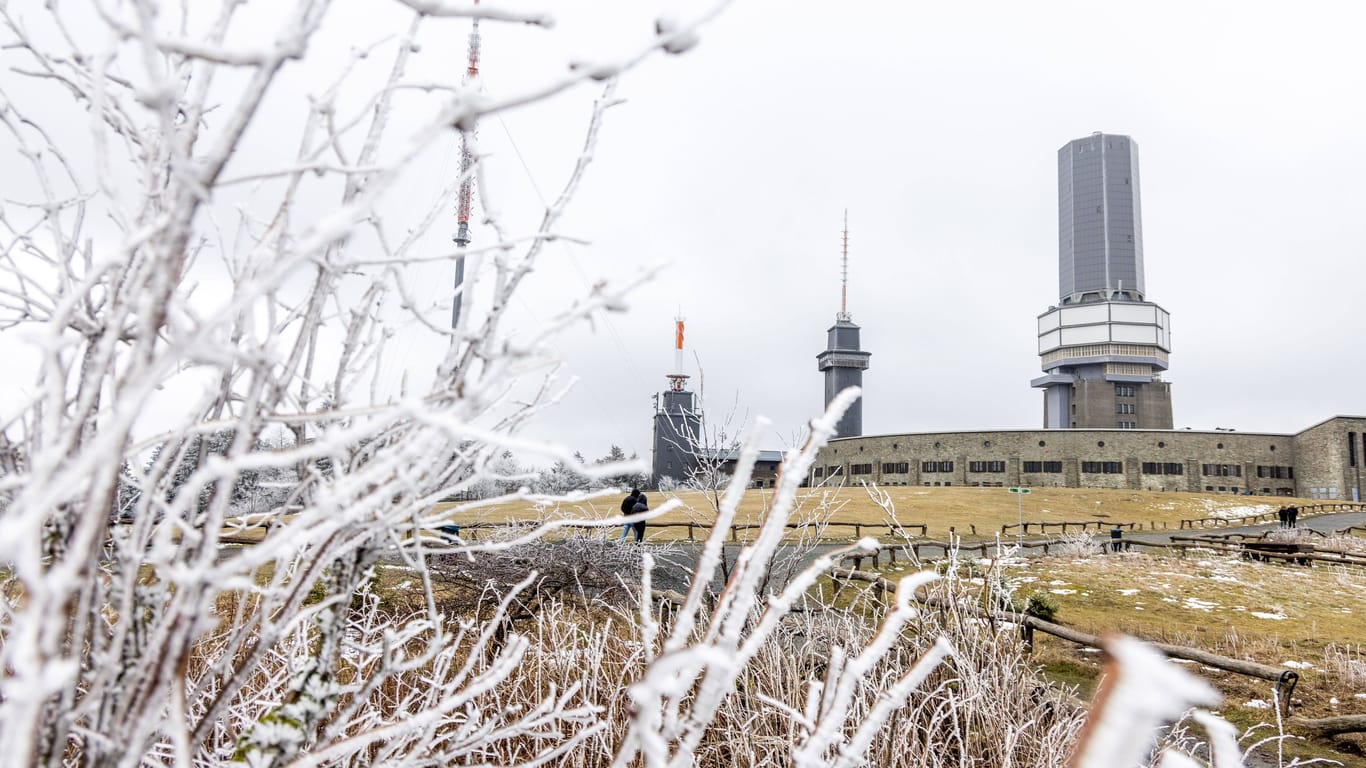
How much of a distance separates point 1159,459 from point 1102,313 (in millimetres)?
26126

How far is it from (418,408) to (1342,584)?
18.4 m

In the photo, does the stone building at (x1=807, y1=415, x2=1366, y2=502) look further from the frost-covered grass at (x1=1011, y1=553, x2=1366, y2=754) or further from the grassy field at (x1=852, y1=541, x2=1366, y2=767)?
the grassy field at (x1=852, y1=541, x2=1366, y2=767)

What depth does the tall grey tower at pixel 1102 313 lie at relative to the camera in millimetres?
73250

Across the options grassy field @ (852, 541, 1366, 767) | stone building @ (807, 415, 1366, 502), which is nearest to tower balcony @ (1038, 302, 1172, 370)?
stone building @ (807, 415, 1366, 502)

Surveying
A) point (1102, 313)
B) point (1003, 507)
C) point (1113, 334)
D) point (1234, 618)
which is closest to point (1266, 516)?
point (1003, 507)

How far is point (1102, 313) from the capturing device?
74.7 meters

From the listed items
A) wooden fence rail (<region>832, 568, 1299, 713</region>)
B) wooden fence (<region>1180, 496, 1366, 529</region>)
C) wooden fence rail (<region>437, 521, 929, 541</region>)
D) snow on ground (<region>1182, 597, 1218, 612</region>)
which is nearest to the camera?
wooden fence rail (<region>437, 521, 929, 541</region>)

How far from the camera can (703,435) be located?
9070 millimetres

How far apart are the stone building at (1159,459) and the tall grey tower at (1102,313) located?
17197 mm

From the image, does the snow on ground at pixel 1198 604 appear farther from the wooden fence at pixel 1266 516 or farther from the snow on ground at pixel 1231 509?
the snow on ground at pixel 1231 509

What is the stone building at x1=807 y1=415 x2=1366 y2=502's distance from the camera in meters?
51.4

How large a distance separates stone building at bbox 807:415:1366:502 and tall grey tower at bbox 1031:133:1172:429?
677 inches

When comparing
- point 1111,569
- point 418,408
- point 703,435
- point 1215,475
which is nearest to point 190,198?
point 418,408

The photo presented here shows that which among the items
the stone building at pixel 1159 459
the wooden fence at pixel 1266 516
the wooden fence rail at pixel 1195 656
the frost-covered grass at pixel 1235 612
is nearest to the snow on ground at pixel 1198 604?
the frost-covered grass at pixel 1235 612
